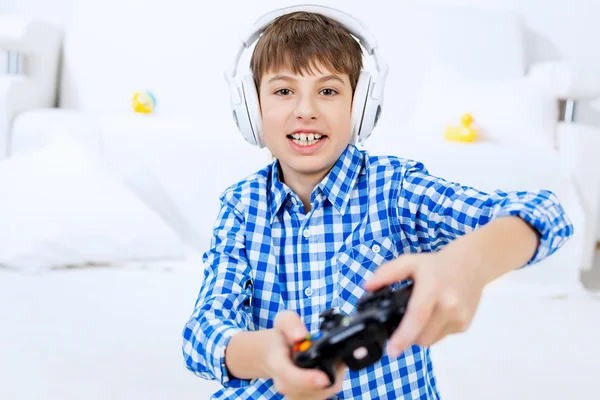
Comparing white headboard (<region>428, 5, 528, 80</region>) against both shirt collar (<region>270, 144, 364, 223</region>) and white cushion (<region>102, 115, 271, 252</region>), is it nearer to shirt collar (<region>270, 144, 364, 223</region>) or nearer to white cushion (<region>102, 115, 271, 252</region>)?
white cushion (<region>102, 115, 271, 252</region>)

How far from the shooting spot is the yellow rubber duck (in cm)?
200

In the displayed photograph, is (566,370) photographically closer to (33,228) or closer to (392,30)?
(33,228)

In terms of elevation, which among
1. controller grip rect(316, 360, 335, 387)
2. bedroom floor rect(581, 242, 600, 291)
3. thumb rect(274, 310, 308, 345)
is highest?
thumb rect(274, 310, 308, 345)

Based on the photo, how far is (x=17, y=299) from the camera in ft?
4.81

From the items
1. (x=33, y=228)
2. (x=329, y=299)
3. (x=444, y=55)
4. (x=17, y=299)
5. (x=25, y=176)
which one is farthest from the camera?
(x=444, y=55)

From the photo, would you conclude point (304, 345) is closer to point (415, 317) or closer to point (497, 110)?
point (415, 317)

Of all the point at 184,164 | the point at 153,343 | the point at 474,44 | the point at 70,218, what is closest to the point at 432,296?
the point at 153,343

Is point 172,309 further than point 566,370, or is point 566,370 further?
point 172,309

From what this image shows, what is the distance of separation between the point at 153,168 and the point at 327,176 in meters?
1.30

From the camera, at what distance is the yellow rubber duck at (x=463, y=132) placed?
2002mm

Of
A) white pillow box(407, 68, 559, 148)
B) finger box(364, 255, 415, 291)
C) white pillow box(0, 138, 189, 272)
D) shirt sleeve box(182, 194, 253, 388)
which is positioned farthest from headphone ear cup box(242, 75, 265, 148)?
white pillow box(407, 68, 559, 148)

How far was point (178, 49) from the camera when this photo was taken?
2471 mm

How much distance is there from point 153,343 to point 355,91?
724 millimetres

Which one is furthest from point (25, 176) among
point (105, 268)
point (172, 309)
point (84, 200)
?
point (172, 309)
